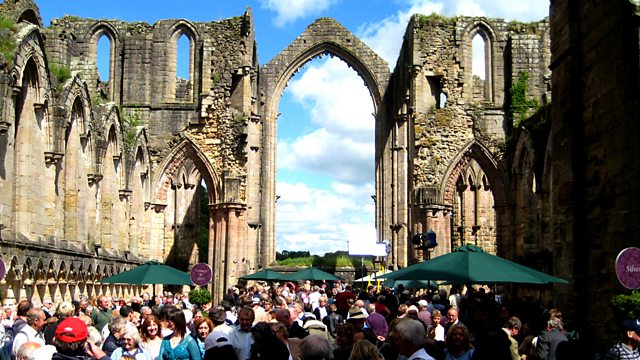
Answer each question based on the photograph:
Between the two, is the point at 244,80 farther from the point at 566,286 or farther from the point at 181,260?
the point at 566,286

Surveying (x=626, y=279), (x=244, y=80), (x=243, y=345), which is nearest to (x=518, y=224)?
(x=244, y=80)

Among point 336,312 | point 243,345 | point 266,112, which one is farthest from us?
point 266,112

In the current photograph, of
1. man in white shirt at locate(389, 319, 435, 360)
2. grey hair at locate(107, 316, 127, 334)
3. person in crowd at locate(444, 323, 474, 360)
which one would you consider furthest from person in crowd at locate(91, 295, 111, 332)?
man in white shirt at locate(389, 319, 435, 360)

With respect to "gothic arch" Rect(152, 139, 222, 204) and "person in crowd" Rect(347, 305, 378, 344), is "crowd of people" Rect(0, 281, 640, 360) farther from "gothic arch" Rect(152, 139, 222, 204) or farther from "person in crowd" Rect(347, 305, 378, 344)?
"gothic arch" Rect(152, 139, 222, 204)

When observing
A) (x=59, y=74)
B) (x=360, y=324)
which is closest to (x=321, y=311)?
(x=360, y=324)

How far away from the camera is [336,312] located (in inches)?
575

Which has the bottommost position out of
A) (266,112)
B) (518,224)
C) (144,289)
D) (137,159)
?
(144,289)

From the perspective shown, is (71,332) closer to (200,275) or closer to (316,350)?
(316,350)

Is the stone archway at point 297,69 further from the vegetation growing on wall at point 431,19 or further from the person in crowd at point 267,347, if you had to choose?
the person in crowd at point 267,347

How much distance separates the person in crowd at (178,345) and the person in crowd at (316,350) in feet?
6.81

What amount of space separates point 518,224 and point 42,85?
1758 centimetres

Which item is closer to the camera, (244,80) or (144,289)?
(144,289)

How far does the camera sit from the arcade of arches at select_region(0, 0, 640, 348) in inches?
918

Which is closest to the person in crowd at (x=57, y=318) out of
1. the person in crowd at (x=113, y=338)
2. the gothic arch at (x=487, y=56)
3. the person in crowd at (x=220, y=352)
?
the person in crowd at (x=113, y=338)
